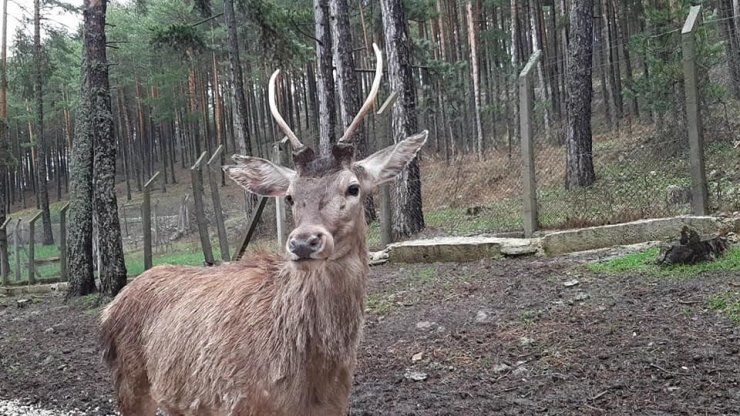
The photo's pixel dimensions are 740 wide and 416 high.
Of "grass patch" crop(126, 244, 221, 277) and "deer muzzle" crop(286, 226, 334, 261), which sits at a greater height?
"deer muzzle" crop(286, 226, 334, 261)

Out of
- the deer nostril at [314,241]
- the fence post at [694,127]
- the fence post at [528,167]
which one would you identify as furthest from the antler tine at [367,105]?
the fence post at [694,127]

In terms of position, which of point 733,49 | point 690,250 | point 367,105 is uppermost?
point 733,49

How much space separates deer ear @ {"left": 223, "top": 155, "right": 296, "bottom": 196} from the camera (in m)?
3.61

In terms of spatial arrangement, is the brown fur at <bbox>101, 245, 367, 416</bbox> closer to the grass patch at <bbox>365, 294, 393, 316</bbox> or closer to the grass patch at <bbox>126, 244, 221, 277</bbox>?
the grass patch at <bbox>365, 294, 393, 316</bbox>

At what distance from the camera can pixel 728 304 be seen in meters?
4.93

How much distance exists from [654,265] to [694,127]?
2.13 meters

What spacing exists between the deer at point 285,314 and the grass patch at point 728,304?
2.96m

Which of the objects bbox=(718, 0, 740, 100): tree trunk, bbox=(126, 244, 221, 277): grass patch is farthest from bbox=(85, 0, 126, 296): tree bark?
bbox=(718, 0, 740, 100): tree trunk

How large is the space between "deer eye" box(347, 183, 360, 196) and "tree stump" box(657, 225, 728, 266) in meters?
4.33

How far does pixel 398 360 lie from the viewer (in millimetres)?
5305

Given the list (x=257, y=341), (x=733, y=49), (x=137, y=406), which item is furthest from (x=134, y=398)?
(x=733, y=49)

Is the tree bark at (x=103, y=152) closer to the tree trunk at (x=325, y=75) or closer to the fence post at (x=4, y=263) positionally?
the tree trunk at (x=325, y=75)

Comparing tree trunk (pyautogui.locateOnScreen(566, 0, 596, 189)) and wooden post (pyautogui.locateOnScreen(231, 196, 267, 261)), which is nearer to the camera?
wooden post (pyautogui.locateOnScreen(231, 196, 267, 261))

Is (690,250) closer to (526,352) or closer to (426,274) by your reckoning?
(526,352)
